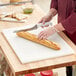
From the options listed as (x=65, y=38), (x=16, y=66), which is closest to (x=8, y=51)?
(x=16, y=66)

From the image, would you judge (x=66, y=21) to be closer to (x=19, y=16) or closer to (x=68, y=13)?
(x=68, y=13)

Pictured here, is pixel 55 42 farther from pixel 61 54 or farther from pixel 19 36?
pixel 19 36

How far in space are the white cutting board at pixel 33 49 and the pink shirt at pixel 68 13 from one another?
13 cm

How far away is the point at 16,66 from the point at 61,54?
1.13 ft

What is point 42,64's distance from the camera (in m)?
1.71

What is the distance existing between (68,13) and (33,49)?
444mm

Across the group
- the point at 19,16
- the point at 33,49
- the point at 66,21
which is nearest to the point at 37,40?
the point at 33,49

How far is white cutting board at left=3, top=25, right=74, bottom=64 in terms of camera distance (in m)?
1.76

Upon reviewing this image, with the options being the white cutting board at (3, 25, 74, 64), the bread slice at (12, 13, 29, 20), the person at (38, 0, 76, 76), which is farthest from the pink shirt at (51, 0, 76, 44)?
the bread slice at (12, 13, 29, 20)

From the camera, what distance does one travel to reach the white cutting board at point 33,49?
1762 millimetres

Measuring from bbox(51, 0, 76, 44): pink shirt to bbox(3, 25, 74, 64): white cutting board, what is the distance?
0.43 feet

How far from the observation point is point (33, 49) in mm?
1854

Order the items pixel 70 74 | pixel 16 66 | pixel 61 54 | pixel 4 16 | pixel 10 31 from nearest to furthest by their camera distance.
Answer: pixel 16 66
pixel 61 54
pixel 10 31
pixel 70 74
pixel 4 16

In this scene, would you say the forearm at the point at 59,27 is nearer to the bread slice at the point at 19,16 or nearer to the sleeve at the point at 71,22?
the sleeve at the point at 71,22
